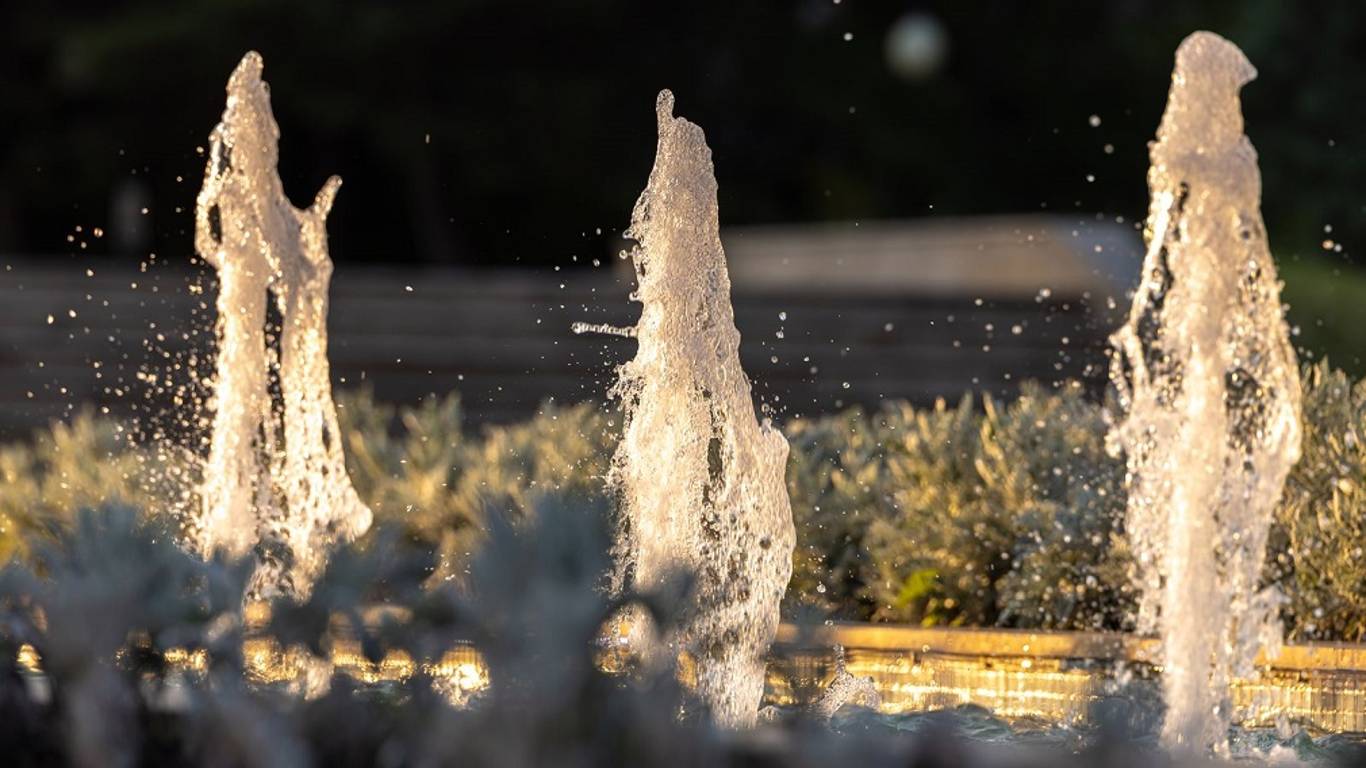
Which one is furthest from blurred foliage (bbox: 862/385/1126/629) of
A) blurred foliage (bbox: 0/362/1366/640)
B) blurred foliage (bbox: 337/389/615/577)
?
blurred foliage (bbox: 337/389/615/577)

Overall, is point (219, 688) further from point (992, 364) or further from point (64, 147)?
point (64, 147)

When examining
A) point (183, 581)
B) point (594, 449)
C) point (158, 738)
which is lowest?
point (158, 738)

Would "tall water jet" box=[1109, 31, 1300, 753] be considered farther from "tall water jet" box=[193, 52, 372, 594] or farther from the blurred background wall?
the blurred background wall

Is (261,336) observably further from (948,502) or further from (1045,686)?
(1045,686)

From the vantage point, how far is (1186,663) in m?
4.87

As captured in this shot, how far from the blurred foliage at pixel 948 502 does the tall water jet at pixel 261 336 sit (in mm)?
296

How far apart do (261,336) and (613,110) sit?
14.4 meters

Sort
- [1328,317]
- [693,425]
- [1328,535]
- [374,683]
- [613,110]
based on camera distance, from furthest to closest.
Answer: [613,110], [1328,317], [1328,535], [693,425], [374,683]

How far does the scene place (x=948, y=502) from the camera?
6277 mm

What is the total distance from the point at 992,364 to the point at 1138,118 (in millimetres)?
13201

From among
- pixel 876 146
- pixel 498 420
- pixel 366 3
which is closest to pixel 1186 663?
pixel 498 420

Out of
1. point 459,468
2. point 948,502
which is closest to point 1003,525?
point 948,502

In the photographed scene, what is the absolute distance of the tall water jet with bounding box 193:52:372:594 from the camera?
6.65m

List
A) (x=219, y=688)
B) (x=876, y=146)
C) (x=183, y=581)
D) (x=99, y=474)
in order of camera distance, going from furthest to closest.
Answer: (x=876, y=146)
(x=99, y=474)
(x=183, y=581)
(x=219, y=688)
